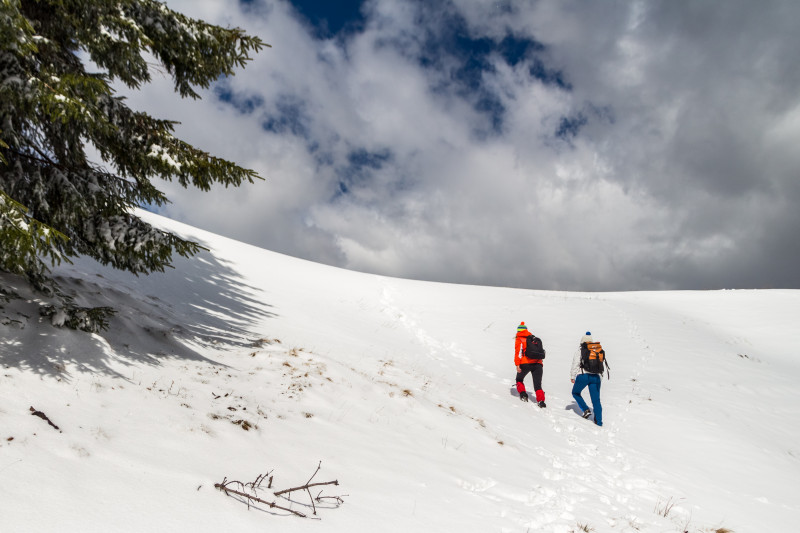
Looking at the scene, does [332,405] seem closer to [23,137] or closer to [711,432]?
[23,137]

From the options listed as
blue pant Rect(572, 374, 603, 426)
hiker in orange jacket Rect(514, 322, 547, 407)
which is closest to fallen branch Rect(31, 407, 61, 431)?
hiker in orange jacket Rect(514, 322, 547, 407)

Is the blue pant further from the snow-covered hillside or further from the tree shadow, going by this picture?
the tree shadow

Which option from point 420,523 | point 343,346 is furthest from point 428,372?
point 420,523

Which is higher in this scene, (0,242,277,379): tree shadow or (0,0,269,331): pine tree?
(0,0,269,331): pine tree

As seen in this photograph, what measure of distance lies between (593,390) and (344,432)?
716 centimetres

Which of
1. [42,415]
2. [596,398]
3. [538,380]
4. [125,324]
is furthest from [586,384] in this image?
[42,415]

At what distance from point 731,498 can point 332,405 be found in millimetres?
6308

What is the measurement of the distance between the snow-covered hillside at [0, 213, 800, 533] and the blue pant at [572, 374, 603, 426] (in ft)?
1.09

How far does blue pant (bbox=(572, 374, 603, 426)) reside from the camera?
360 inches

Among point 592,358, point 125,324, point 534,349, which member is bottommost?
point 125,324

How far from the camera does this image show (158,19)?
19.9 ft

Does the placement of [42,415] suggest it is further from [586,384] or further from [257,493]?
[586,384]

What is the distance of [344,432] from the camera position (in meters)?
5.02

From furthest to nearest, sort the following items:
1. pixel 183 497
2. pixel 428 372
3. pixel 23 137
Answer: pixel 428 372 → pixel 23 137 → pixel 183 497
